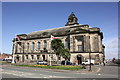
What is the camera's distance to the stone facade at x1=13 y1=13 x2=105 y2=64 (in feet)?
163

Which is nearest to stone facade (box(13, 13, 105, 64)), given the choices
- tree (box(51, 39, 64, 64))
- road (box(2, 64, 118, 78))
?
tree (box(51, 39, 64, 64))

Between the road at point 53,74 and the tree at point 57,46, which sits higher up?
the tree at point 57,46

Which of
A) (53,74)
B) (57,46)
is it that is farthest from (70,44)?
(53,74)

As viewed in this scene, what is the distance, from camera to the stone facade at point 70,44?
4956 cm

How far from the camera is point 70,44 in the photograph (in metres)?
53.1

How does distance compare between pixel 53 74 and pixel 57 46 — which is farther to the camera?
pixel 57 46

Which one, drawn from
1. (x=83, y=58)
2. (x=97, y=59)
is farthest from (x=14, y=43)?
(x=97, y=59)

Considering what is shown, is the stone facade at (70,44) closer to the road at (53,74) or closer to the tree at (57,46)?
the tree at (57,46)

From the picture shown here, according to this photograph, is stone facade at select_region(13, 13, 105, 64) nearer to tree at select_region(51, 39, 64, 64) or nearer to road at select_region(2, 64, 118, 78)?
tree at select_region(51, 39, 64, 64)

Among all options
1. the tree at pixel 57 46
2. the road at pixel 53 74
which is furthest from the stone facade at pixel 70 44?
the road at pixel 53 74

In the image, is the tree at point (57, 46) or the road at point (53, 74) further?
the tree at point (57, 46)

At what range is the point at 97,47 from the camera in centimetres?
4922

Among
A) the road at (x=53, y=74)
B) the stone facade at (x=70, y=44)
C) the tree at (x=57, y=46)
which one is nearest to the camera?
the road at (x=53, y=74)

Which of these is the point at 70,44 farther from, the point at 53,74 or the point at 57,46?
the point at 53,74
